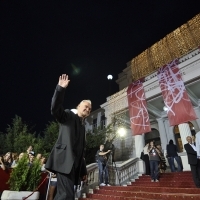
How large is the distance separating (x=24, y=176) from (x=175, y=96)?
9.01 metres

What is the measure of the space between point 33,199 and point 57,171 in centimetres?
359

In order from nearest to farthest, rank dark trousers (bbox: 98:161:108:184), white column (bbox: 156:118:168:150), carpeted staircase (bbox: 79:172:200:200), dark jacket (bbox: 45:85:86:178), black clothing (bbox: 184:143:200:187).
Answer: dark jacket (bbox: 45:85:86:178) → carpeted staircase (bbox: 79:172:200:200) → black clothing (bbox: 184:143:200:187) → dark trousers (bbox: 98:161:108:184) → white column (bbox: 156:118:168:150)

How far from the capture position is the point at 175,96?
10.3 m

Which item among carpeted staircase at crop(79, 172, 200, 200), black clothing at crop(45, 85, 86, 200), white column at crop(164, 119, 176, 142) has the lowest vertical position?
carpeted staircase at crop(79, 172, 200, 200)

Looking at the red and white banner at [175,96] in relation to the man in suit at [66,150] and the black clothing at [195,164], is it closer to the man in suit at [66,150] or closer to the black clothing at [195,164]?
the black clothing at [195,164]

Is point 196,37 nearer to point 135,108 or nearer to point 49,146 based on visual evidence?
point 135,108

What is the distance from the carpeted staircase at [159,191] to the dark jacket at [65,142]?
4.47 meters

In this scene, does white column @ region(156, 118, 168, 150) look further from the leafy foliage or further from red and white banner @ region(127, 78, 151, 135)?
the leafy foliage

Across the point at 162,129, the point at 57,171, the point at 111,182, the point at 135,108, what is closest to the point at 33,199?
the point at 57,171

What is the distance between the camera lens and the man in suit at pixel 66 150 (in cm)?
187

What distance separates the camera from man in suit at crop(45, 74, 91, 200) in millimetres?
1867

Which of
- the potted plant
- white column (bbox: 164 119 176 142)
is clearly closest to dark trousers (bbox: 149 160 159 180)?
the potted plant

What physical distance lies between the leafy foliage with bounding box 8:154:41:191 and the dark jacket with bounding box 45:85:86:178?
12.5 ft

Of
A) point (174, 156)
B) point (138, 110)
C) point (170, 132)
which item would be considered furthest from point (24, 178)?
point (170, 132)
